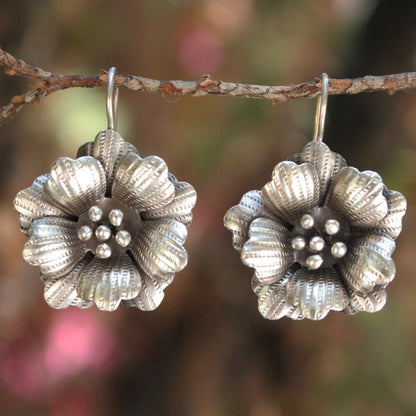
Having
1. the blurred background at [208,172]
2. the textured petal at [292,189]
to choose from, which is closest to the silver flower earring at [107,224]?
the textured petal at [292,189]

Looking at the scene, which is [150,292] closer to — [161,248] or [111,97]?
[161,248]

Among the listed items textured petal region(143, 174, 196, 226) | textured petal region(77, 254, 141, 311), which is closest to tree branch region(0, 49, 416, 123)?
textured petal region(143, 174, 196, 226)

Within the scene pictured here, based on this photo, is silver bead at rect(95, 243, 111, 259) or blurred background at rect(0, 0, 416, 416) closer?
silver bead at rect(95, 243, 111, 259)

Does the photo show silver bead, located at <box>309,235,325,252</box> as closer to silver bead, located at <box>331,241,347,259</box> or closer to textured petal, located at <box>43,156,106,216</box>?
silver bead, located at <box>331,241,347,259</box>

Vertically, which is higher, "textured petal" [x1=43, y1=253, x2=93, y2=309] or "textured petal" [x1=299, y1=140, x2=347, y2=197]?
"textured petal" [x1=299, y1=140, x2=347, y2=197]

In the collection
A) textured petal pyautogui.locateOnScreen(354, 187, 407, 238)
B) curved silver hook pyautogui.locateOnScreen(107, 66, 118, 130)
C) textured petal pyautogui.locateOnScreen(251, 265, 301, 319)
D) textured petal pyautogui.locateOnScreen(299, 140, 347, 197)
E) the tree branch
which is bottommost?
textured petal pyautogui.locateOnScreen(251, 265, 301, 319)

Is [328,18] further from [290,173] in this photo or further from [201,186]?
[290,173]
